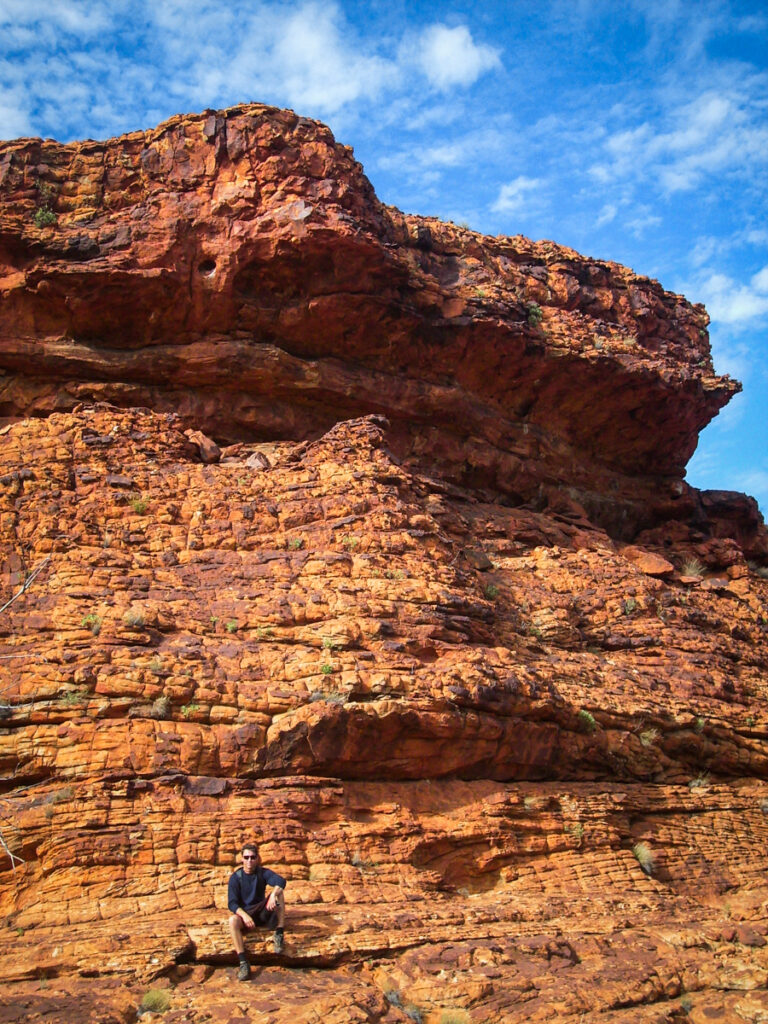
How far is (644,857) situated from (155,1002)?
8357mm

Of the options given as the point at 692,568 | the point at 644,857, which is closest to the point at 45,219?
the point at 692,568

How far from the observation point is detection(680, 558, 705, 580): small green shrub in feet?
75.5

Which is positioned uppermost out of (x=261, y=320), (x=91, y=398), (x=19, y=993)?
(x=261, y=320)

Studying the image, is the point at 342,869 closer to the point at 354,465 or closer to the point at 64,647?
the point at 64,647

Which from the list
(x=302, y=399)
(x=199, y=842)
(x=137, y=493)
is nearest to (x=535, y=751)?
(x=199, y=842)

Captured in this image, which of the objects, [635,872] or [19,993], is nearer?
[19,993]

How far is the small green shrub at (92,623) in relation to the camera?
1285 cm

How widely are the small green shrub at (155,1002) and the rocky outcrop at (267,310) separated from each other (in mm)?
13947

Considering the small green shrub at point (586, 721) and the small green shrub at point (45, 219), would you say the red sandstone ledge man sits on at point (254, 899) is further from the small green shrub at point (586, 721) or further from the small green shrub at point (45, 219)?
the small green shrub at point (45, 219)

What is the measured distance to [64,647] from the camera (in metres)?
12.5

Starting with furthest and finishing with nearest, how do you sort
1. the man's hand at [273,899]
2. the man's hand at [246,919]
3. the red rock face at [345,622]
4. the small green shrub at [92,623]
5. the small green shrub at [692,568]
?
the small green shrub at [692,568] < the small green shrub at [92,623] < the red rock face at [345,622] < the man's hand at [273,899] < the man's hand at [246,919]

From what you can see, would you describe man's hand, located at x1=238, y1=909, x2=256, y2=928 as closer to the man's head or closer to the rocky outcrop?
the man's head

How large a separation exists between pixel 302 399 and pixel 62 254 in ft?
20.4

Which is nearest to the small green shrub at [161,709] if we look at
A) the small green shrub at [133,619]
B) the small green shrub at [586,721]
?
the small green shrub at [133,619]
